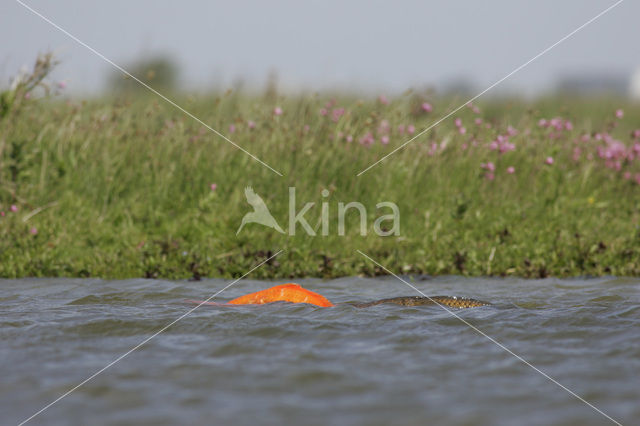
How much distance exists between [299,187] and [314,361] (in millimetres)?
4766

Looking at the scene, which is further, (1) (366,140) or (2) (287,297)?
(1) (366,140)

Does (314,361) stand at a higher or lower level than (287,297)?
lower

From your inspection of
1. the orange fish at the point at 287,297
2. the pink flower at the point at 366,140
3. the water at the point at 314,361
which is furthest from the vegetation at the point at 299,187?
the orange fish at the point at 287,297

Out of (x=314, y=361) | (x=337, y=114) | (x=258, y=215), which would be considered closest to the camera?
(x=314, y=361)

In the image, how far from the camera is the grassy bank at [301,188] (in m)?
7.61

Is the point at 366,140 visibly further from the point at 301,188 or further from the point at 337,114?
the point at 301,188

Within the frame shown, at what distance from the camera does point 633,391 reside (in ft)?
12.3

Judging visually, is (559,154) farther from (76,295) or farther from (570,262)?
(76,295)

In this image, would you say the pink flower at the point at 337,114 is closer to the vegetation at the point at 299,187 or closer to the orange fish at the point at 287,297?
the vegetation at the point at 299,187

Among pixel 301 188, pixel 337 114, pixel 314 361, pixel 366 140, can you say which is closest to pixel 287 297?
pixel 314 361

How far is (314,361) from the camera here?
13.9ft

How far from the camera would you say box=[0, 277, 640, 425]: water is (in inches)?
137

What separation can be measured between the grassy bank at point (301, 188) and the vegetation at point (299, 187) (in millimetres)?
23

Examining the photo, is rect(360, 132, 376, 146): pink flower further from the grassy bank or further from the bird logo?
the bird logo
